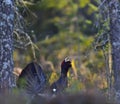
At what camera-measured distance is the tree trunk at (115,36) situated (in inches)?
438

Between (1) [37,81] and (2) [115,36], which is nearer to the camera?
(2) [115,36]

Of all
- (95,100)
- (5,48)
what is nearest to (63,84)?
(5,48)

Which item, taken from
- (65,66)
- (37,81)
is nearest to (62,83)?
(37,81)

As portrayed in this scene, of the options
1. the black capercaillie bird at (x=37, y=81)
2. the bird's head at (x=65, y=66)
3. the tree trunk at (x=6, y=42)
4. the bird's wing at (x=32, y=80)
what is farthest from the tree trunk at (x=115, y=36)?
the tree trunk at (x=6, y=42)

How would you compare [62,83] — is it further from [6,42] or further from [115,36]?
[6,42]

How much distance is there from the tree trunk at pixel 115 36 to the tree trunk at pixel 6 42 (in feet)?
5.42

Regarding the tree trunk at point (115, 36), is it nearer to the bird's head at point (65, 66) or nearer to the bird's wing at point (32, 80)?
the bird's wing at point (32, 80)

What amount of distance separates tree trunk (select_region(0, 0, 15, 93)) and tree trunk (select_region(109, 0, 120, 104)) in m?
1.65

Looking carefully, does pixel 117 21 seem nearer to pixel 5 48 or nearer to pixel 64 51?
pixel 5 48

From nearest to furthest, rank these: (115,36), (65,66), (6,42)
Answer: (6,42) < (115,36) < (65,66)

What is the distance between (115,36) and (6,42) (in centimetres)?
182

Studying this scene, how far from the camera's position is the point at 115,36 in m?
11.3

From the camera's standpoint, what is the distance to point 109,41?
11.4 metres

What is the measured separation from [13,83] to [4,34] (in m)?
0.76
